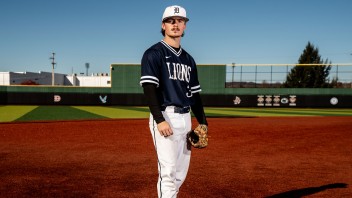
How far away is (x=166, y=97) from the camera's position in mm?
2674

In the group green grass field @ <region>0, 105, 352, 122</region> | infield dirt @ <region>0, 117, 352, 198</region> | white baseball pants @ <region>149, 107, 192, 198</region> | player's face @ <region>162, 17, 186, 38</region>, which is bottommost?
green grass field @ <region>0, 105, 352, 122</region>

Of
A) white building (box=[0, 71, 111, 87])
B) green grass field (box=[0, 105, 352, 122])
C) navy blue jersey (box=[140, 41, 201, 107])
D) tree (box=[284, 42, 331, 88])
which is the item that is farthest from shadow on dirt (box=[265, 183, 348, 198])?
white building (box=[0, 71, 111, 87])

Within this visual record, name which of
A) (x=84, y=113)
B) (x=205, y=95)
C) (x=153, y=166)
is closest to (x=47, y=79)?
(x=205, y=95)

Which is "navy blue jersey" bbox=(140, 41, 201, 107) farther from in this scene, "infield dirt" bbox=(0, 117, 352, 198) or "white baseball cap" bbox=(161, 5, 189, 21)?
"infield dirt" bbox=(0, 117, 352, 198)

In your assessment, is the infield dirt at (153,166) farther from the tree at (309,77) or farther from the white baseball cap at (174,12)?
the tree at (309,77)

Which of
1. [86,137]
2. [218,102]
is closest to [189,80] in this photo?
[86,137]

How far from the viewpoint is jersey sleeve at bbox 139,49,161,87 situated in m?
2.55

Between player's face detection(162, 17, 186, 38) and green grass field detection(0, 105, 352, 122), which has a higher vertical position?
player's face detection(162, 17, 186, 38)

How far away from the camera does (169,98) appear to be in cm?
267

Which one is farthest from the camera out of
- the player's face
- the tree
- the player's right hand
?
the tree

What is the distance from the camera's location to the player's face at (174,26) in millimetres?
2740

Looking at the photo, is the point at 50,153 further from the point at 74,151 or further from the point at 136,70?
the point at 136,70

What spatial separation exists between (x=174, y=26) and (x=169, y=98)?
65 cm

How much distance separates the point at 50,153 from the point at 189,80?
4.81 meters
